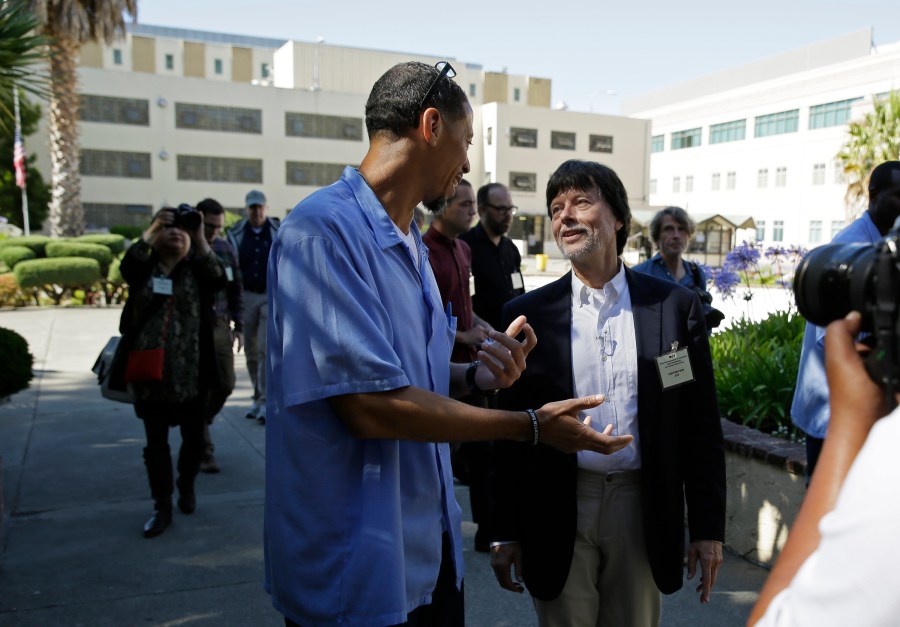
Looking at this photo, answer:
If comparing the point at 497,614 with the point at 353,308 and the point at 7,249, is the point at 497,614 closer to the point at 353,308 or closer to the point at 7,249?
the point at 353,308

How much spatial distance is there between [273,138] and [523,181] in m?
18.1

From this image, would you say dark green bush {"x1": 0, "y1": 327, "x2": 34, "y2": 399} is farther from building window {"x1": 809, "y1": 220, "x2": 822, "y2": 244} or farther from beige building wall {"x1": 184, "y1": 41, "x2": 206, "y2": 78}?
beige building wall {"x1": 184, "y1": 41, "x2": 206, "y2": 78}

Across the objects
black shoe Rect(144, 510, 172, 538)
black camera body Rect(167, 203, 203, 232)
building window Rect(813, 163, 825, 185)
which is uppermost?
building window Rect(813, 163, 825, 185)

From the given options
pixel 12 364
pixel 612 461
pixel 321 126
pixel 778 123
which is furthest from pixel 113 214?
pixel 612 461

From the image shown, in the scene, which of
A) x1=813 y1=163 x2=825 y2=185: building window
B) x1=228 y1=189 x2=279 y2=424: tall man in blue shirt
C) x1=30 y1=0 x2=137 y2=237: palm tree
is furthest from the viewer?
x1=813 y1=163 x2=825 y2=185: building window

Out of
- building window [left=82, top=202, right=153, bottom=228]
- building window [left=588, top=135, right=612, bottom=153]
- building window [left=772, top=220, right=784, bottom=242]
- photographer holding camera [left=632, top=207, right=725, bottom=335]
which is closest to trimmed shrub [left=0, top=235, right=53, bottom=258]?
photographer holding camera [left=632, top=207, right=725, bottom=335]

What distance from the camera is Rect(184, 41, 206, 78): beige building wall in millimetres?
68562

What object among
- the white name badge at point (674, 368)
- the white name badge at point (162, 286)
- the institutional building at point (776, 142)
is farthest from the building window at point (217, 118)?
the white name badge at point (674, 368)

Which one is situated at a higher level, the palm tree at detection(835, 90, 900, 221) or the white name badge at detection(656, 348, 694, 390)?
the palm tree at detection(835, 90, 900, 221)

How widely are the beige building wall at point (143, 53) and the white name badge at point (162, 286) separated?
68.8 m

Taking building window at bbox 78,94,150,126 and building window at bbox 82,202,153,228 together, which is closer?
building window at bbox 78,94,150,126

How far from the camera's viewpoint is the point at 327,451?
1827mm

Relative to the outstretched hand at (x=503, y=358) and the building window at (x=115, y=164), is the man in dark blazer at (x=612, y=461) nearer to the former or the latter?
the outstretched hand at (x=503, y=358)

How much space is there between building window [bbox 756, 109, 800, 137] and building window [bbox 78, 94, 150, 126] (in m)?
44.1
